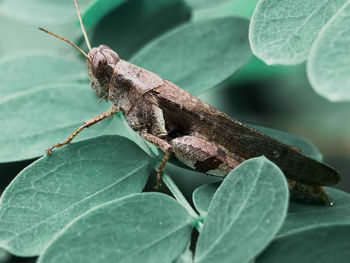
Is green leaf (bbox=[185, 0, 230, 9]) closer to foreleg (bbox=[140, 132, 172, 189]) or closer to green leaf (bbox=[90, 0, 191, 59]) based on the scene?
green leaf (bbox=[90, 0, 191, 59])

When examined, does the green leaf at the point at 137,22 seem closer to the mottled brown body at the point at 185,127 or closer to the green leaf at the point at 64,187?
the mottled brown body at the point at 185,127

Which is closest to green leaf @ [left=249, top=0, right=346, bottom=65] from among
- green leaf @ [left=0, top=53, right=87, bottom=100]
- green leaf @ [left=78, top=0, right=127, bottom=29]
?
green leaf @ [left=78, top=0, right=127, bottom=29]

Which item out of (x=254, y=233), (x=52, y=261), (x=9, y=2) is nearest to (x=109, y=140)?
(x=52, y=261)

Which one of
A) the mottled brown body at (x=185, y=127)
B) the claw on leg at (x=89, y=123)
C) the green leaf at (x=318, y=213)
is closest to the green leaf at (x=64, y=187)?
the claw on leg at (x=89, y=123)

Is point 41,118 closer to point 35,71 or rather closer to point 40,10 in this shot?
point 35,71

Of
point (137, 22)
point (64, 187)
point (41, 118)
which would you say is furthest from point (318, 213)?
point (137, 22)

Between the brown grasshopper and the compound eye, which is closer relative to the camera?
the brown grasshopper
